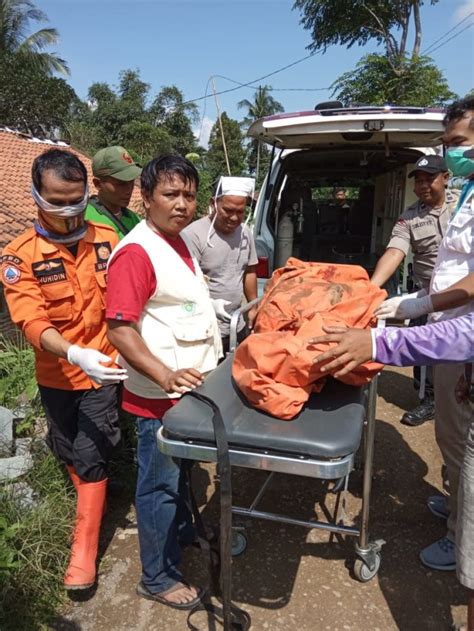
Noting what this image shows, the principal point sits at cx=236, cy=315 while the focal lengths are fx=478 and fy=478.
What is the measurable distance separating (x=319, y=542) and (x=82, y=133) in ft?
74.0

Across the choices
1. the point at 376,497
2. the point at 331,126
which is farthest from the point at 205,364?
the point at 331,126

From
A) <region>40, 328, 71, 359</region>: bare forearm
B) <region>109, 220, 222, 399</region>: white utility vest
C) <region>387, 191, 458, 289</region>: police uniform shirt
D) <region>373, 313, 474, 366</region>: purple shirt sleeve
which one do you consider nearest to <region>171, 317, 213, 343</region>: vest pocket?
<region>109, 220, 222, 399</region>: white utility vest

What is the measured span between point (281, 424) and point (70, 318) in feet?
3.41

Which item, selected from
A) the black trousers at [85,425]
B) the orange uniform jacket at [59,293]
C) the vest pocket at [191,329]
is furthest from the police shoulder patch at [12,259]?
the vest pocket at [191,329]

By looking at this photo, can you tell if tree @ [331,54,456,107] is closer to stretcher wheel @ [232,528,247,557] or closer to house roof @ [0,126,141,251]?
house roof @ [0,126,141,251]

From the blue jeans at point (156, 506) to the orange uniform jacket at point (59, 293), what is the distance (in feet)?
1.30

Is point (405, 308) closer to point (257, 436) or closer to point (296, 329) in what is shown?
point (296, 329)

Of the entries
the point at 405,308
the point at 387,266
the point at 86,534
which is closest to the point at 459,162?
the point at 405,308

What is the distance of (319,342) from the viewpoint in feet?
5.11

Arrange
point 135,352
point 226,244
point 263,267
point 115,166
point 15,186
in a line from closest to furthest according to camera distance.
→ point 135,352, point 115,166, point 226,244, point 263,267, point 15,186

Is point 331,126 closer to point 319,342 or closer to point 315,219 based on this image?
point 319,342

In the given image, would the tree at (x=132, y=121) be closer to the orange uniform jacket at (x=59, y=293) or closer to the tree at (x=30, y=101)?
the tree at (x=30, y=101)

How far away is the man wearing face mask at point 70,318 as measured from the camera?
74.3 inches

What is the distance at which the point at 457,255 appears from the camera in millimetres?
1933
